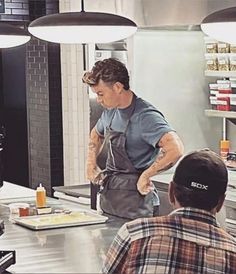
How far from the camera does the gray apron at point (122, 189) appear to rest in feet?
12.2

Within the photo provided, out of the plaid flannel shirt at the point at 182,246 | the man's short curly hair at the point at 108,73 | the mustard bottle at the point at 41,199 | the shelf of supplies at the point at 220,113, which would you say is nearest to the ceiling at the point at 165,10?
the shelf of supplies at the point at 220,113

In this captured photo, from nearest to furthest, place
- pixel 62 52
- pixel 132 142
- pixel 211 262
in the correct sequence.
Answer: pixel 211 262, pixel 132 142, pixel 62 52

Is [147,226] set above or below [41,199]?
above

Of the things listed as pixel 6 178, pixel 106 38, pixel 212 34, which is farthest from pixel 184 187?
pixel 6 178

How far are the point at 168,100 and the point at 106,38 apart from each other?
1963 mm

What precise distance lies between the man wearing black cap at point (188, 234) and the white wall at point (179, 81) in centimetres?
325

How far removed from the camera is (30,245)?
3031 millimetres

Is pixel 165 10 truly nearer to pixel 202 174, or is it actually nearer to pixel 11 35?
pixel 11 35

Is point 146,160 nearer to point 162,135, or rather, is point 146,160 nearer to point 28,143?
point 162,135

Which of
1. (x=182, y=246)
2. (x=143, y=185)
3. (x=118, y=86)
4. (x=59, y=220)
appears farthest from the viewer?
(x=118, y=86)

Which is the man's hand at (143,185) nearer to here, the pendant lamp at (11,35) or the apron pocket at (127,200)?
the apron pocket at (127,200)

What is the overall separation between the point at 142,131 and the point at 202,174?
1708 mm

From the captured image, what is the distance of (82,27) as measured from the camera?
327 cm

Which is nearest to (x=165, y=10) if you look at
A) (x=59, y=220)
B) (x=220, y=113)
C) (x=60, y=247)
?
(x=220, y=113)
